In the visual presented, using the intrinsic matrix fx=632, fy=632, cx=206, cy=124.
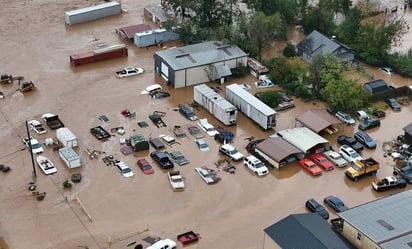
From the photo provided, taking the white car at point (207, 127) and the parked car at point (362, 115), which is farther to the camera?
the parked car at point (362, 115)

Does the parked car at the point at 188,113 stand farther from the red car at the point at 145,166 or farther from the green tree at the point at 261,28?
the green tree at the point at 261,28

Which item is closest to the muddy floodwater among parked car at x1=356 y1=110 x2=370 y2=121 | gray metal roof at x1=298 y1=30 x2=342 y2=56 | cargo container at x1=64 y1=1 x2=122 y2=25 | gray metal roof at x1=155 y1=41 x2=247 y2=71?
parked car at x1=356 y1=110 x2=370 y2=121

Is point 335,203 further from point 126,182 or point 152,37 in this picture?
point 152,37

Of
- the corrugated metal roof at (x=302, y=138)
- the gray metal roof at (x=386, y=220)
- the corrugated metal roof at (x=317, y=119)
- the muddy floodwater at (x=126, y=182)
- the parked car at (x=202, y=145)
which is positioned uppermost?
the gray metal roof at (x=386, y=220)

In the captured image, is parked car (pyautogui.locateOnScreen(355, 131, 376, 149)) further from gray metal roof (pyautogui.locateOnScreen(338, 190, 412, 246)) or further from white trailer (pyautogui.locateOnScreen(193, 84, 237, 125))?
gray metal roof (pyautogui.locateOnScreen(338, 190, 412, 246))

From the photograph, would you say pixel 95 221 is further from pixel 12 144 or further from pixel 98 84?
pixel 98 84

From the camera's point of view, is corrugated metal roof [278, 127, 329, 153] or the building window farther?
corrugated metal roof [278, 127, 329, 153]

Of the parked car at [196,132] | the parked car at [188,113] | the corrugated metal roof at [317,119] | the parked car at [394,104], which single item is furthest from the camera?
the parked car at [394,104]

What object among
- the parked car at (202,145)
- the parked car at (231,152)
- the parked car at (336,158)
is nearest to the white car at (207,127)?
the parked car at (202,145)
